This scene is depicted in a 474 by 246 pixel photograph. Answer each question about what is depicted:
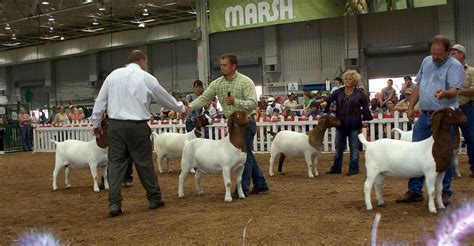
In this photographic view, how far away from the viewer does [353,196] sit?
270 inches

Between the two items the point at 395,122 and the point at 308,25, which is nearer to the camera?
the point at 395,122

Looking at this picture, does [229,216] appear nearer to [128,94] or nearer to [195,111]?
[128,94]

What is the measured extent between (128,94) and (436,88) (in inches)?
141

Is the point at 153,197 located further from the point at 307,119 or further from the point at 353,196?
the point at 307,119

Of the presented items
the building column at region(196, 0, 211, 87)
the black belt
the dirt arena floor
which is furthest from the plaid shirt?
the building column at region(196, 0, 211, 87)

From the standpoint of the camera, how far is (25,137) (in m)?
22.8

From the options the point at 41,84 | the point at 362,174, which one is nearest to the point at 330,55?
the point at 362,174

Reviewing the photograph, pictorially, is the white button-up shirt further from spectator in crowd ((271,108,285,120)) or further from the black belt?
spectator in crowd ((271,108,285,120))

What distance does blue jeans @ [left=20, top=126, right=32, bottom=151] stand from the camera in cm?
2258

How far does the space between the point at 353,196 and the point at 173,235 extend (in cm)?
288

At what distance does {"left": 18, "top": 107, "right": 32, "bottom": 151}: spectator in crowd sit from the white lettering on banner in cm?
961

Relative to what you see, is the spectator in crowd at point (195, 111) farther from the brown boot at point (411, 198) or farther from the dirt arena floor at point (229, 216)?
the brown boot at point (411, 198)

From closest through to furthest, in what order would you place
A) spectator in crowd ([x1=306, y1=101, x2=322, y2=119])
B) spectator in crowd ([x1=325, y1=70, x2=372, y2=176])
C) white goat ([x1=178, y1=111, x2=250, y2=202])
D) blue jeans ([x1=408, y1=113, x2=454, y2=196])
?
blue jeans ([x1=408, y1=113, x2=454, y2=196]), white goat ([x1=178, y1=111, x2=250, y2=202]), spectator in crowd ([x1=325, y1=70, x2=372, y2=176]), spectator in crowd ([x1=306, y1=101, x2=322, y2=119])

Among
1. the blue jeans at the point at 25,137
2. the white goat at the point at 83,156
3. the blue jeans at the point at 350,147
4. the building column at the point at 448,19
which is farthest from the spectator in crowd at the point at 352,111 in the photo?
the blue jeans at the point at 25,137
